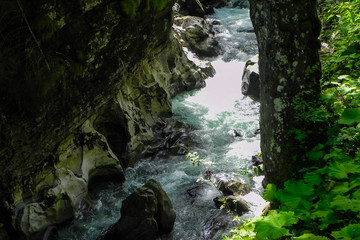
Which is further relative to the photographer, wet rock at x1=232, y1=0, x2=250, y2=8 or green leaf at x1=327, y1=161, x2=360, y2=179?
wet rock at x1=232, y1=0, x2=250, y2=8

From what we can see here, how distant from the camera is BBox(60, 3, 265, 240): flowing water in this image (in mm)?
7234

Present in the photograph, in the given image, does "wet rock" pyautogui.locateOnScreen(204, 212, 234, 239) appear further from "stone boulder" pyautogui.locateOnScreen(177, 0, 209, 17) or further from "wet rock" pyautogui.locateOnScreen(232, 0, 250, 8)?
"wet rock" pyautogui.locateOnScreen(232, 0, 250, 8)

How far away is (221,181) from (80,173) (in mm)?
3585


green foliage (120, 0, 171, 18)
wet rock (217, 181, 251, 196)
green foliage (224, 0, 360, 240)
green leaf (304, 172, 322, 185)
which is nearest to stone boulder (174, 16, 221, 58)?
green foliage (120, 0, 171, 18)

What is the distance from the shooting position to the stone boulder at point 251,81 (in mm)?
13164

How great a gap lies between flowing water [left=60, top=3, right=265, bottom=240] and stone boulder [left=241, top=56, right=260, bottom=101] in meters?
0.32

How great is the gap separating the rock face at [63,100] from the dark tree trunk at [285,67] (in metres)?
3.68

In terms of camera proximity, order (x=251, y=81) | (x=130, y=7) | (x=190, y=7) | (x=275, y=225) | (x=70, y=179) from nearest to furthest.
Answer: (x=275, y=225)
(x=130, y=7)
(x=70, y=179)
(x=251, y=81)
(x=190, y=7)

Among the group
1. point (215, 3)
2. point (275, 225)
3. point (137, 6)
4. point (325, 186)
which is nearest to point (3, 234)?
point (137, 6)

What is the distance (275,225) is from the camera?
2289mm

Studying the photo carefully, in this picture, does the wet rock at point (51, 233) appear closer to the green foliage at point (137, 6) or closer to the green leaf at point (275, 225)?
the green foliage at point (137, 6)

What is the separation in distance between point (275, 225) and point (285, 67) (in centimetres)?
194

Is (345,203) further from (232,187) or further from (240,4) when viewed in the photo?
(240,4)

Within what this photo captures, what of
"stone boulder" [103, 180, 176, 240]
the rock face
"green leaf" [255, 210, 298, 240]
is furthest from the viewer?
"stone boulder" [103, 180, 176, 240]
